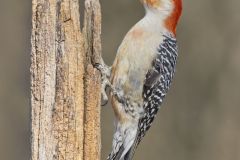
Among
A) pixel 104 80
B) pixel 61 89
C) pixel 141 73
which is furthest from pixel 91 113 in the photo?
pixel 141 73

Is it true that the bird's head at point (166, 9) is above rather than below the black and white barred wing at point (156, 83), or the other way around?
above

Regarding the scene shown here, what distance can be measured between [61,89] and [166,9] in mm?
1950

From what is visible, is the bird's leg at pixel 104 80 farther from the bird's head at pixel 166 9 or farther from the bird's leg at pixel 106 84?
the bird's head at pixel 166 9

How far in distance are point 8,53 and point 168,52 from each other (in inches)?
143

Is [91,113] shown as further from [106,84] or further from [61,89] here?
[106,84]

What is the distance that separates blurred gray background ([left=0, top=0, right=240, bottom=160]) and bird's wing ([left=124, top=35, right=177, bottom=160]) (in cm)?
299

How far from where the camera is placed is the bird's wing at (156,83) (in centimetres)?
715

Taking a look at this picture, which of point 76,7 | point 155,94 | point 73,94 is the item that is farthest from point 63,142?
point 155,94

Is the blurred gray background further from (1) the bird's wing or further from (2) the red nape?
(1) the bird's wing

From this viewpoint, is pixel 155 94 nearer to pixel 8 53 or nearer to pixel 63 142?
pixel 63 142

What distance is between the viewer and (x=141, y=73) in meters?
7.05

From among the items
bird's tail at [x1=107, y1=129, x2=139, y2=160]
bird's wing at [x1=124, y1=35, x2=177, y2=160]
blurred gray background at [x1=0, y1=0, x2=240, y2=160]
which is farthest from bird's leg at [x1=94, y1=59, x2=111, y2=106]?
blurred gray background at [x1=0, y1=0, x2=240, y2=160]

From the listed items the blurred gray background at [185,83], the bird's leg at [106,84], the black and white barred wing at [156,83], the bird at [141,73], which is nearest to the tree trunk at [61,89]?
the bird's leg at [106,84]

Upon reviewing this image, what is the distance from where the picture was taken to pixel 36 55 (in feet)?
18.5
